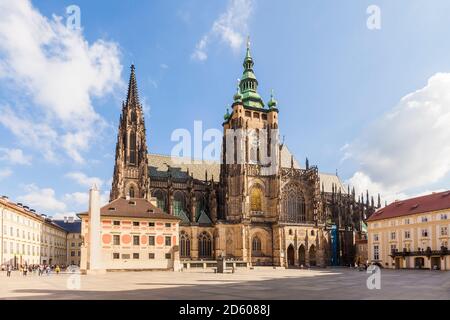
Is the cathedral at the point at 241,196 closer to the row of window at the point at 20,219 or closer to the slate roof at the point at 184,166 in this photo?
the slate roof at the point at 184,166

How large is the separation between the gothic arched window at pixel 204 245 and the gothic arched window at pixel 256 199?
387 inches

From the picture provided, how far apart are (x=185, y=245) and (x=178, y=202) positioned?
8.79 meters

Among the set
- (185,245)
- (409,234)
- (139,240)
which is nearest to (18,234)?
(139,240)

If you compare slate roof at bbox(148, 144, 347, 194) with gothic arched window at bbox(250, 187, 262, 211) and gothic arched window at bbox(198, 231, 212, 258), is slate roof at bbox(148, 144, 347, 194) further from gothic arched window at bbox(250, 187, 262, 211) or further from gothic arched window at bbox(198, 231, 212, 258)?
gothic arched window at bbox(198, 231, 212, 258)

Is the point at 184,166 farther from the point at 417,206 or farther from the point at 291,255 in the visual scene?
the point at 417,206

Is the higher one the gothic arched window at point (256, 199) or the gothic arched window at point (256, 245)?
the gothic arched window at point (256, 199)

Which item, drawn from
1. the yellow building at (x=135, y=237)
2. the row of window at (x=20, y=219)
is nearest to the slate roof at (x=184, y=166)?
the row of window at (x=20, y=219)

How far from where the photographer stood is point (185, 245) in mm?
77625

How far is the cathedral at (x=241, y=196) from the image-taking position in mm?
77688

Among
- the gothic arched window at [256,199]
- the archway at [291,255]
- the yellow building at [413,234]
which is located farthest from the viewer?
the gothic arched window at [256,199]

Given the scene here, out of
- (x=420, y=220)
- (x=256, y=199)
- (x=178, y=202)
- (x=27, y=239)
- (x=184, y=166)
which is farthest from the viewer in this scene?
(x=184, y=166)
